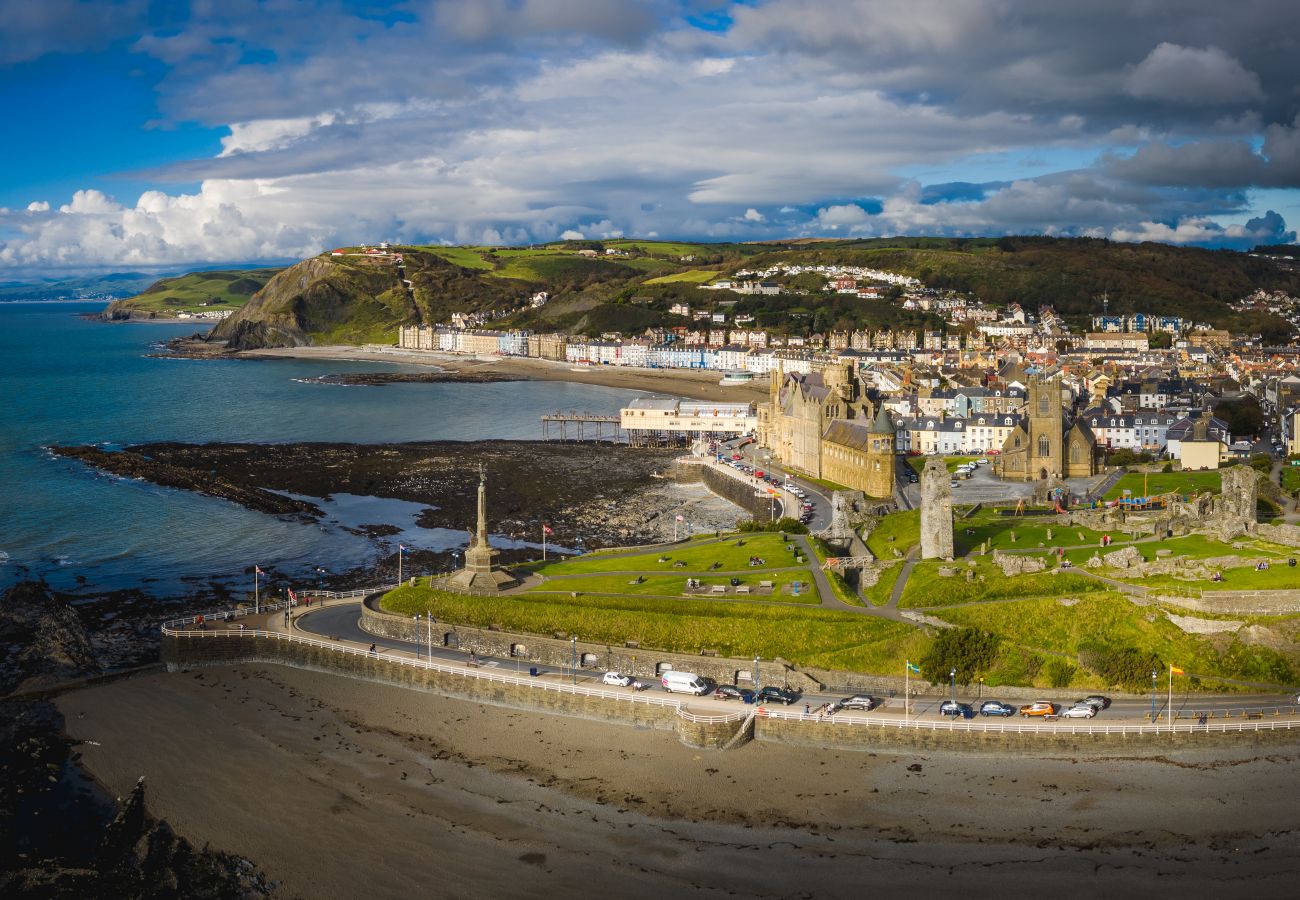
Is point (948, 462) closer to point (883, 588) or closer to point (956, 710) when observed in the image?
point (883, 588)

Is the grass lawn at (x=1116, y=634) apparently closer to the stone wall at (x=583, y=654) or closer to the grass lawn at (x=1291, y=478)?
the stone wall at (x=583, y=654)

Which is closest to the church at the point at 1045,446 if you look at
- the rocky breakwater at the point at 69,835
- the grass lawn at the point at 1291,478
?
the grass lawn at the point at 1291,478

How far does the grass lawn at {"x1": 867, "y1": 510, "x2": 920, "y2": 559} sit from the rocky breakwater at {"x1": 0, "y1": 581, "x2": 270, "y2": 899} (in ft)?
103

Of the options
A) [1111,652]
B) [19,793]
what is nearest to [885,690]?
[1111,652]

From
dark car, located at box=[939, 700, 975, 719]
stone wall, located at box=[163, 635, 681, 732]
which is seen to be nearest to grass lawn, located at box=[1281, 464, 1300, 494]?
dark car, located at box=[939, 700, 975, 719]

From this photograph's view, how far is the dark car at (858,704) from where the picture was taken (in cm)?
3672

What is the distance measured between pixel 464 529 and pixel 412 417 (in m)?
64.7

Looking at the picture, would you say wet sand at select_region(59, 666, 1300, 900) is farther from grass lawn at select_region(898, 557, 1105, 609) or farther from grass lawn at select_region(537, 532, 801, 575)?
grass lawn at select_region(537, 532, 801, 575)

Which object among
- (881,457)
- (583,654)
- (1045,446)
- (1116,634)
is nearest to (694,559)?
(583,654)

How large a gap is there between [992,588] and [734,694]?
11523 mm

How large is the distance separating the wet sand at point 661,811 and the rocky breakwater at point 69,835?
0.83 metres

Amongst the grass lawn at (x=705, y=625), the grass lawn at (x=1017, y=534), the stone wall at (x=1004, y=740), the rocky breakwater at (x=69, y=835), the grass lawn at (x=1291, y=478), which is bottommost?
the rocky breakwater at (x=69, y=835)

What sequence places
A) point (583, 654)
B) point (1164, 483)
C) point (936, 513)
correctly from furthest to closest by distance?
point (1164, 483), point (936, 513), point (583, 654)

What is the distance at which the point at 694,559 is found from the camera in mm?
51812
